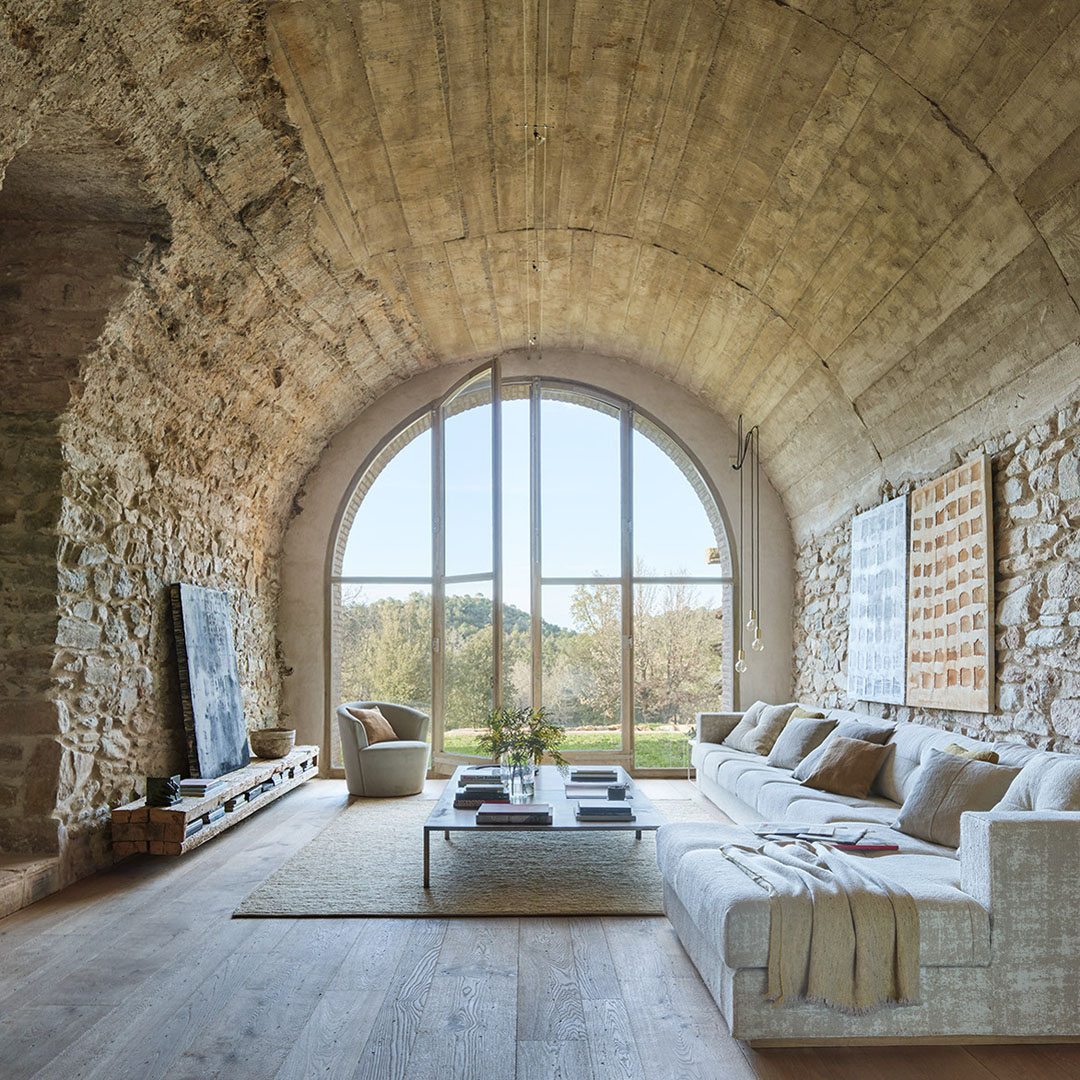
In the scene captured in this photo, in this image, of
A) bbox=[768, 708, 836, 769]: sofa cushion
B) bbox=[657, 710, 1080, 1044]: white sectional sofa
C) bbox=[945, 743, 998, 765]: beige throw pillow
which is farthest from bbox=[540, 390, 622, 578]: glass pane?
bbox=[657, 710, 1080, 1044]: white sectional sofa

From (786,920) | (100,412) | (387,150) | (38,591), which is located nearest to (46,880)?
(38,591)

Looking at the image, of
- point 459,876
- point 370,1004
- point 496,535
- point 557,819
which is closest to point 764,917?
point 370,1004

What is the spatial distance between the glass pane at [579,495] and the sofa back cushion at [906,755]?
408 cm

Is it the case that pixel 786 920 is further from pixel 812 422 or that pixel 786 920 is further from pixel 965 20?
pixel 812 422

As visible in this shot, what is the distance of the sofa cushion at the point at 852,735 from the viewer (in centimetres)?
594

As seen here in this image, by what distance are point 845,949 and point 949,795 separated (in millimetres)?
1641

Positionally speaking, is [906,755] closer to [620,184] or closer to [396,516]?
[620,184]

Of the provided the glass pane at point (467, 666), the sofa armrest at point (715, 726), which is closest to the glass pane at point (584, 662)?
the glass pane at point (467, 666)

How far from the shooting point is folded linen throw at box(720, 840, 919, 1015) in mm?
3008

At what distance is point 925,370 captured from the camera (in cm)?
565

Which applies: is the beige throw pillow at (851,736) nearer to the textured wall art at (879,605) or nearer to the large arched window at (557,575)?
the textured wall art at (879,605)

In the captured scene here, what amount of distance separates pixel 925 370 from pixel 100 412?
4834mm

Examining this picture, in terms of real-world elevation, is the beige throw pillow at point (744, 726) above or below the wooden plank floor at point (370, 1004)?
above

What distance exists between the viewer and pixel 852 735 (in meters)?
6.07
